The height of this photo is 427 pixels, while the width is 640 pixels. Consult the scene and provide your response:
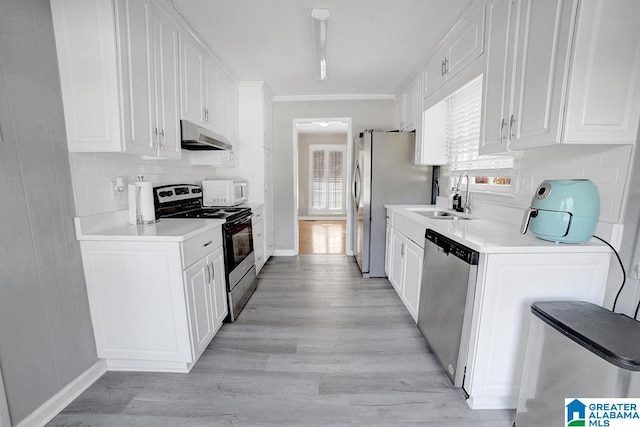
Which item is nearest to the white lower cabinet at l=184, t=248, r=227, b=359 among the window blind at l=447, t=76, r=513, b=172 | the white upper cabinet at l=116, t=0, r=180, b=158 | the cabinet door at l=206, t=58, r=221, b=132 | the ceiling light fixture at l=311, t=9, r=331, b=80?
the white upper cabinet at l=116, t=0, r=180, b=158

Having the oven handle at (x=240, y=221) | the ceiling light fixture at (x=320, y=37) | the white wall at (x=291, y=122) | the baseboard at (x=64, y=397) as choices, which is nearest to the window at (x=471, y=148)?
the ceiling light fixture at (x=320, y=37)

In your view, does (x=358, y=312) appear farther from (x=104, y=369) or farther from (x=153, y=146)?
(x=153, y=146)

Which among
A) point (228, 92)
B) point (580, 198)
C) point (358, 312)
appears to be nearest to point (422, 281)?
point (358, 312)

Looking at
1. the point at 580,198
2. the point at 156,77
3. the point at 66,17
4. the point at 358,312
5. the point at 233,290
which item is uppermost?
the point at 66,17

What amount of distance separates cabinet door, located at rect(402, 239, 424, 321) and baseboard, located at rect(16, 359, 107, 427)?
230 centimetres

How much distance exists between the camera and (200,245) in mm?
1819

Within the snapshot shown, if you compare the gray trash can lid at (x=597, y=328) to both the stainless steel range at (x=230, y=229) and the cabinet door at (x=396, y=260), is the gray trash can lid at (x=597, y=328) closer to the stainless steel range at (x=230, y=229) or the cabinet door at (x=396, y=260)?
the cabinet door at (x=396, y=260)

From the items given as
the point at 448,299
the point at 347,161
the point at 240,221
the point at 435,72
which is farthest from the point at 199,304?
the point at 347,161

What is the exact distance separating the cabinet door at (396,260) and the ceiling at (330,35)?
186 centimetres

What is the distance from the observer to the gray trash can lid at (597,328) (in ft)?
2.98

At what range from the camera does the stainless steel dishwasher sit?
56.4 inches

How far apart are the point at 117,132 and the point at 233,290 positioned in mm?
1468

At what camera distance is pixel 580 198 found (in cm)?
130

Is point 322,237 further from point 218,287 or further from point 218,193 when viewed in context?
point 218,287
